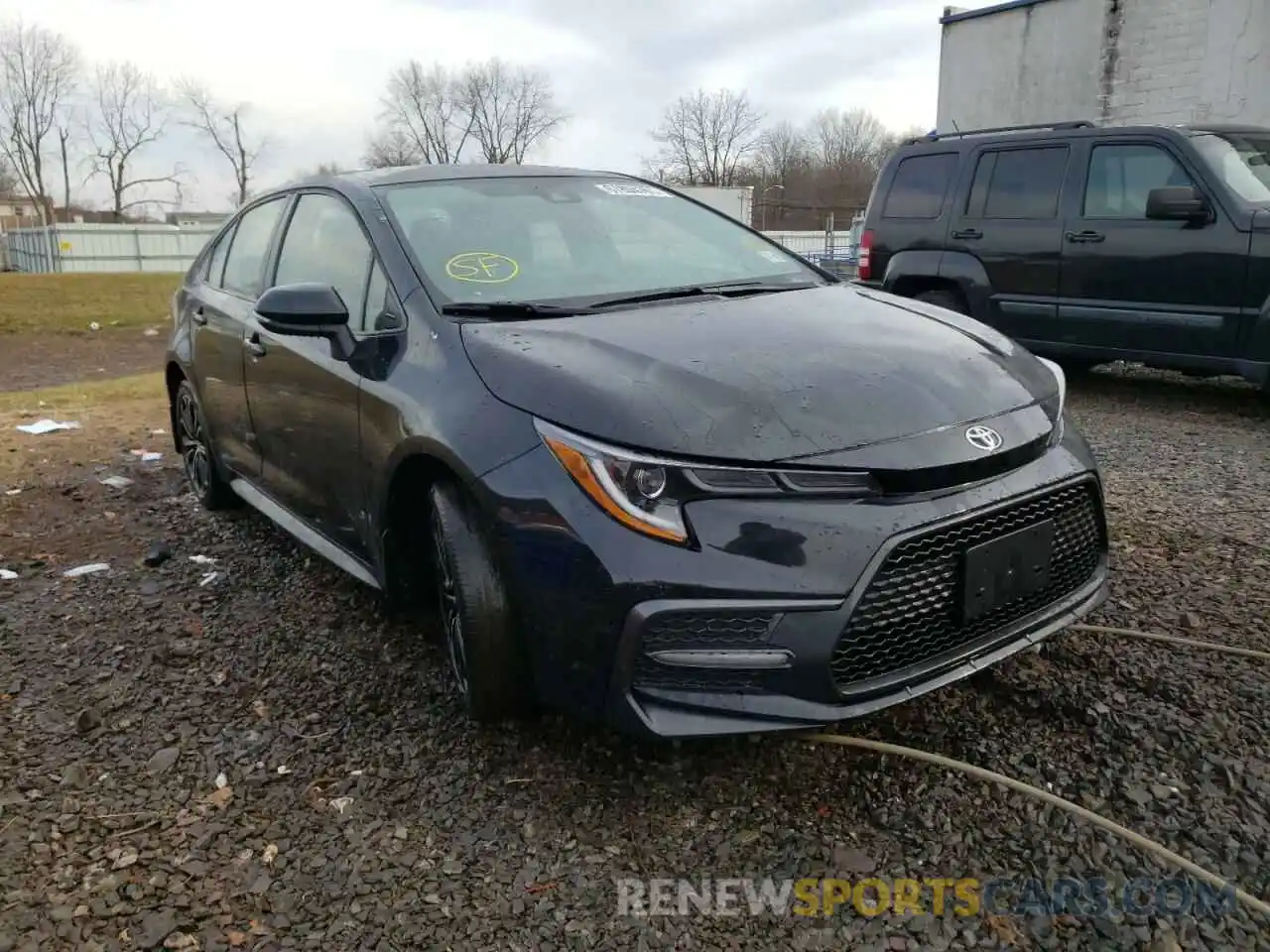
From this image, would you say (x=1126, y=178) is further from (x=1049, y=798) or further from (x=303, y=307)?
(x=303, y=307)

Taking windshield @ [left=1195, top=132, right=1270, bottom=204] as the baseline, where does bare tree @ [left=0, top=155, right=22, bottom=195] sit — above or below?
above

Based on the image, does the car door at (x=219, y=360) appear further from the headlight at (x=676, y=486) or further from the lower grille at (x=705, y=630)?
the lower grille at (x=705, y=630)

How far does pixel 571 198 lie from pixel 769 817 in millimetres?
2267

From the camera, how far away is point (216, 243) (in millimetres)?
4840

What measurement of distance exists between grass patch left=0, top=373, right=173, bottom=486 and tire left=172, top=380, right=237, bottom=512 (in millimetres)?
1015

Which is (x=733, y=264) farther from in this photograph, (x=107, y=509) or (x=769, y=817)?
(x=107, y=509)

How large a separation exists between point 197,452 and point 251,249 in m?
1.19

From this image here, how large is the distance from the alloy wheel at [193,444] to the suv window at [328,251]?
123cm

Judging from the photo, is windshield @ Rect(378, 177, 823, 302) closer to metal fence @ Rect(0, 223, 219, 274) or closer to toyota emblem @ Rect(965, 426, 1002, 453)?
toyota emblem @ Rect(965, 426, 1002, 453)

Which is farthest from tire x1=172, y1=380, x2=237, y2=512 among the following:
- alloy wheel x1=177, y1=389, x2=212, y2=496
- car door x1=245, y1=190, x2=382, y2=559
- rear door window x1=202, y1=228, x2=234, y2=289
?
car door x1=245, y1=190, x2=382, y2=559

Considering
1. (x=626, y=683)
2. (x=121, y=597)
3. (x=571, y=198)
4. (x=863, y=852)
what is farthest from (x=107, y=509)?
(x=863, y=852)

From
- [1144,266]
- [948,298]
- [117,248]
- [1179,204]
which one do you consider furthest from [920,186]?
[117,248]

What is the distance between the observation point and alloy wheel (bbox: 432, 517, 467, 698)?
98.2 inches

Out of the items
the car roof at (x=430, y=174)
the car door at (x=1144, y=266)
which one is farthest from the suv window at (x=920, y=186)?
the car roof at (x=430, y=174)
